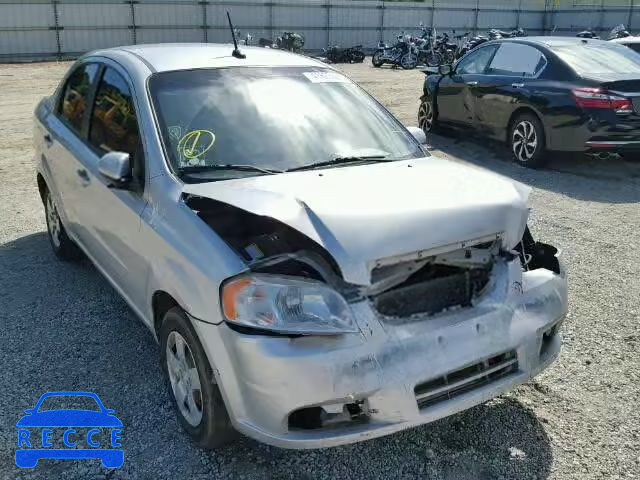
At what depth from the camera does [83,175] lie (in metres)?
4.00

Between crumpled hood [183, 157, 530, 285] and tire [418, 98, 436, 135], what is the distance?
Answer: 24.5 ft

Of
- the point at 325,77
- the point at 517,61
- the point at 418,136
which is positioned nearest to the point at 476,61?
the point at 517,61

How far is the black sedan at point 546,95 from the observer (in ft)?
24.8

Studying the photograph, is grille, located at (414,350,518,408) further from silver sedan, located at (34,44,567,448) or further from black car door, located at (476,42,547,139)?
black car door, located at (476,42,547,139)

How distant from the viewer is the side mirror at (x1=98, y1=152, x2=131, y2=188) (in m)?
3.21

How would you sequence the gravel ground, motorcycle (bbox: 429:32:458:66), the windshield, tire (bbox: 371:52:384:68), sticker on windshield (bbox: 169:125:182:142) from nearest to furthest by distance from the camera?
the gravel ground, sticker on windshield (bbox: 169:125:182:142), the windshield, tire (bbox: 371:52:384:68), motorcycle (bbox: 429:32:458:66)

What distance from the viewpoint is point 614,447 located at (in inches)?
116

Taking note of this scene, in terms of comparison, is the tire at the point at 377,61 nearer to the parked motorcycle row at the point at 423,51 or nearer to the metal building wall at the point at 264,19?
the parked motorcycle row at the point at 423,51

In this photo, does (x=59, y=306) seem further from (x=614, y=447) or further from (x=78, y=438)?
(x=614, y=447)

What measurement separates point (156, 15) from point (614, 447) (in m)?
26.4

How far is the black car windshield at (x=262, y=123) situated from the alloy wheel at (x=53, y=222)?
2028 millimetres

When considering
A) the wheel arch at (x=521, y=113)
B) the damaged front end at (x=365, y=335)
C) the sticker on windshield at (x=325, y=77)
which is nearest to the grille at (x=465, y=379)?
the damaged front end at (x=365, y=335)

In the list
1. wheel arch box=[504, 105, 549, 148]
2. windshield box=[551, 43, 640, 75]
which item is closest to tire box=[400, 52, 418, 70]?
windshield box=[551, 43, 640, 75]

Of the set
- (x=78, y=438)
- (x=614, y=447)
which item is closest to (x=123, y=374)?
(x=78, y=438)
